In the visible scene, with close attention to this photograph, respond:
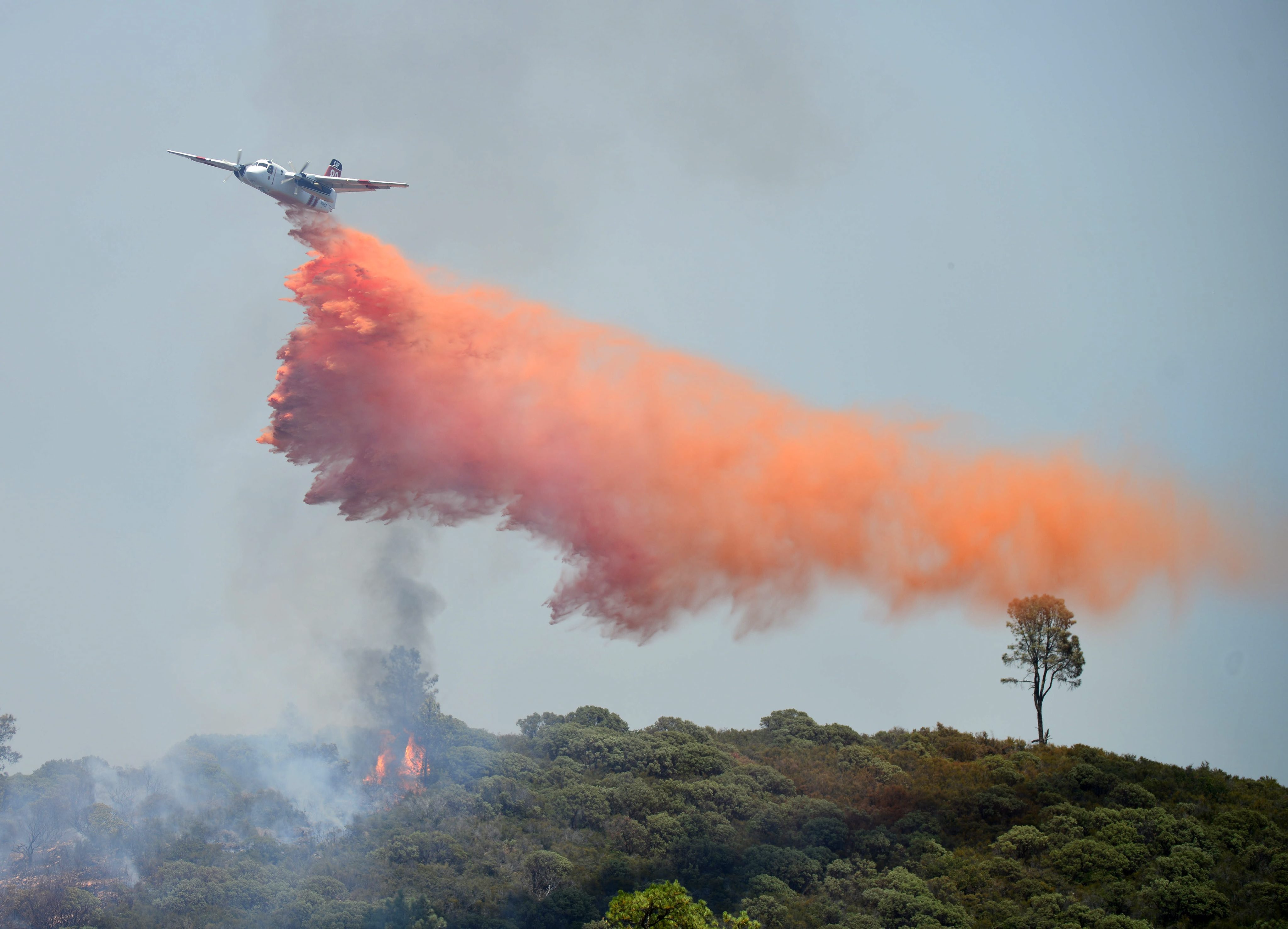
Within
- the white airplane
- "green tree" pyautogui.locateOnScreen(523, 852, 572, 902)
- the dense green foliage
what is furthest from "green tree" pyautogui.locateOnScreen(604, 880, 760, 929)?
the white airplane

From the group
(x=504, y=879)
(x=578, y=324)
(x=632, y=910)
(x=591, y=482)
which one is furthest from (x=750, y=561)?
(x=632, y=910)

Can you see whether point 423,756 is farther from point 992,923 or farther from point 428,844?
point 992,923

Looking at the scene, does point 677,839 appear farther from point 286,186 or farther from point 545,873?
point 286,186

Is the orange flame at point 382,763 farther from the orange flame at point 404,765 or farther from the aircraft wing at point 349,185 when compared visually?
the aircraft wing at point 349,185

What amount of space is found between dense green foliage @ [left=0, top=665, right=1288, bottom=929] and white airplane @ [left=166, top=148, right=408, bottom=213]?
28641 mm

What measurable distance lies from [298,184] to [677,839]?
109 feet

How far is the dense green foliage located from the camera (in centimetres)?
5025

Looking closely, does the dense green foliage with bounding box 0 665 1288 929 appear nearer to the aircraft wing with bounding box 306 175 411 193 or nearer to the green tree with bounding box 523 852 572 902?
the green tree with bounding box 523 852 572 902

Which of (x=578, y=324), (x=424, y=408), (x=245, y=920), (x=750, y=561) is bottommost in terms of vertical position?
(x=245, y=920)

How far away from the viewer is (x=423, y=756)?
71750 mm

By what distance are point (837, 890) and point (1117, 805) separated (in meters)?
14.4

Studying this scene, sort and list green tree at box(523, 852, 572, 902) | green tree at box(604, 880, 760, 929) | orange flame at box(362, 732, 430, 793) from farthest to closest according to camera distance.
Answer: orange flame at box(362, 732, 430, 793) → green tree at box(523, 852, 572, 902) → green tree at box(604, 880, 760, 929)

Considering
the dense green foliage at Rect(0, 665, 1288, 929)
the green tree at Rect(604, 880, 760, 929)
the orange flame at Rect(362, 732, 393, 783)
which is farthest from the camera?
the orange flame at Rect(362, 732, 393, 783)

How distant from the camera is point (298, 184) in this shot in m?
52.6
